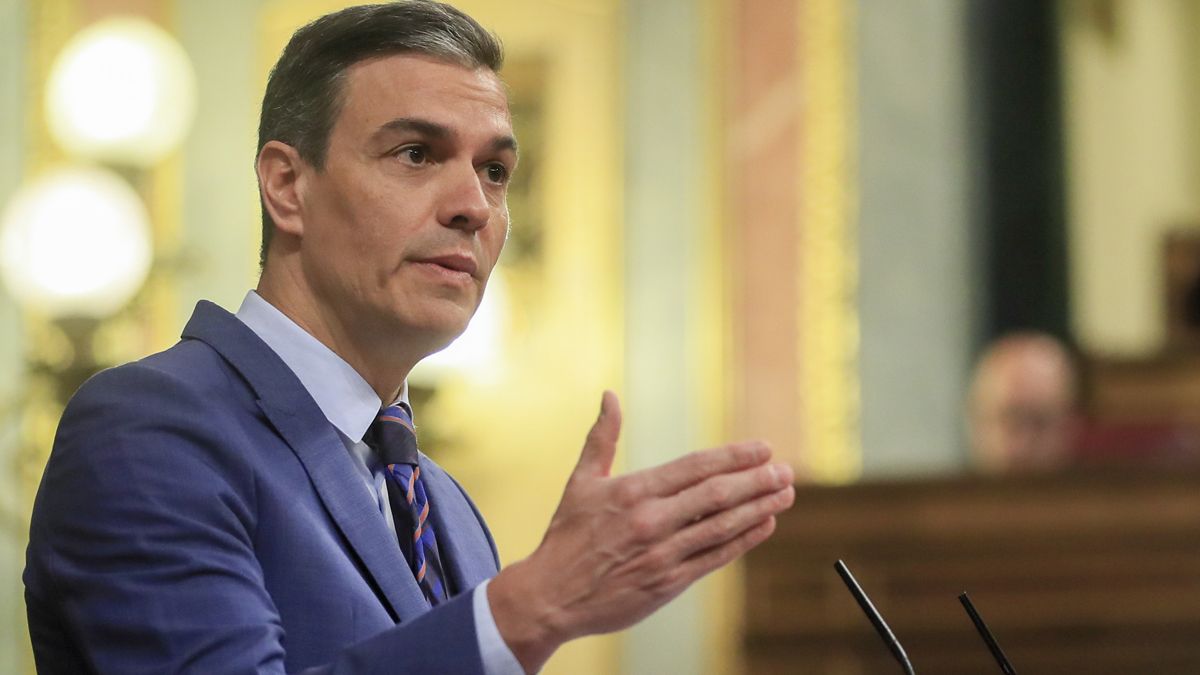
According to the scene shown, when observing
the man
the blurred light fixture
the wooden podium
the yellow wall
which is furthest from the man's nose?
the yellow wall

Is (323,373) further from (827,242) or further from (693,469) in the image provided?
(827,242)

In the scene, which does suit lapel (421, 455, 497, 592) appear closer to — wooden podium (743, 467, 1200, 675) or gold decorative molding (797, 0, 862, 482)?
wooden podium (743, 467, 1200, 675)

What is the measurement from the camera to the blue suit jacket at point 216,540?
5.07ft

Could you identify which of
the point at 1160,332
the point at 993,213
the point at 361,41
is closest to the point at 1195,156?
the point at 1160,332

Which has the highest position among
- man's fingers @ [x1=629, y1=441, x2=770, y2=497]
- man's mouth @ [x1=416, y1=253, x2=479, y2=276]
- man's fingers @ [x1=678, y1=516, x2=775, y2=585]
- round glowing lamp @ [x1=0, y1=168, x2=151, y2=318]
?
round glowing lamp @ [x1=0, y1=168, x2=151, y2=318]

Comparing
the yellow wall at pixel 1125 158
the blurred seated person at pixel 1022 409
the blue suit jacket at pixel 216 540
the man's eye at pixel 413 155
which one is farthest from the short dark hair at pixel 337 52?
the yellow wall at pixel 1125 158

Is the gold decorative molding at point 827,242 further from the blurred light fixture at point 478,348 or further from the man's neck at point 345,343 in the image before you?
the man's neck at point 345,343

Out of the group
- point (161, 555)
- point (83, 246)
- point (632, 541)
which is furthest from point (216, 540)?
point (83, 246)

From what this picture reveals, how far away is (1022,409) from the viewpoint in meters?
6.46

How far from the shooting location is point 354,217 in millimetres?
1896

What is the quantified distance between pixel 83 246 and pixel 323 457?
4453mm

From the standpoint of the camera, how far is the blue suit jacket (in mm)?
1545

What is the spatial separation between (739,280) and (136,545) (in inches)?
242

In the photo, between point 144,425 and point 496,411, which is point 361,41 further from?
point 496,411
